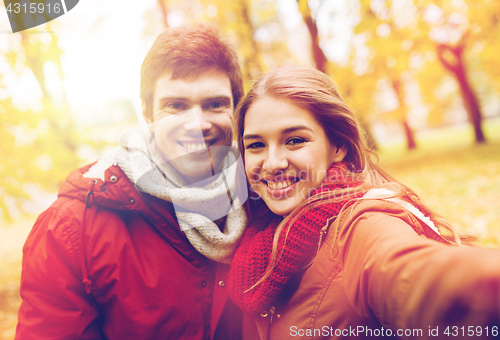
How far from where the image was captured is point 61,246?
1.39 meters

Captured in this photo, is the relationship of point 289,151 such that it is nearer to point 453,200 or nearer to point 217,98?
point 217,98

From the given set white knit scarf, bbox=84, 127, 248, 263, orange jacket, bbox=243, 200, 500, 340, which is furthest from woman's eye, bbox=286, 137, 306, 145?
→ white knit scarf, bbox=84, 127, 248, 263

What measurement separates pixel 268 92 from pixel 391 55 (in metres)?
6.42

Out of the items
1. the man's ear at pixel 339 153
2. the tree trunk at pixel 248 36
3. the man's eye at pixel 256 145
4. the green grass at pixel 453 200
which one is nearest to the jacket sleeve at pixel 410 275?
the man's ear at pixel 339 153

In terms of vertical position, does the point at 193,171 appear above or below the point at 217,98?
below

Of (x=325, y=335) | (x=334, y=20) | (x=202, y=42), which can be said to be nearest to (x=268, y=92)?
(x=202, y=42)

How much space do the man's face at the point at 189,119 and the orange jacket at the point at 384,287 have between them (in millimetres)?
929

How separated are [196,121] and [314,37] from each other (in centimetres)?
532

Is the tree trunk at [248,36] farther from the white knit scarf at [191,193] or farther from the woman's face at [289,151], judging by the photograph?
the woman's face at [289,151]

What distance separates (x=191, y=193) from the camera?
5.24 ft

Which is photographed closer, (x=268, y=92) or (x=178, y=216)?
(x=268, y=92)

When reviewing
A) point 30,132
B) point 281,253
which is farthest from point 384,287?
point 30,132

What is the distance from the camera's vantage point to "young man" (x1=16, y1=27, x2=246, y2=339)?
1390 millimetres

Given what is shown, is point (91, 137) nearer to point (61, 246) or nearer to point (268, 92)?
point (61, 246)
